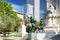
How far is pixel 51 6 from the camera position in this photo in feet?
134

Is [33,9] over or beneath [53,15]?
over

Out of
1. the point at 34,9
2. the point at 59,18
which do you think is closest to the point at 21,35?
the point at 59,18

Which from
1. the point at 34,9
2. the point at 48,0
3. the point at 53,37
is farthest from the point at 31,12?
the point at 53,37

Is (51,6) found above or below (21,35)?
above

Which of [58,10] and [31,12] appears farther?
[31,12]

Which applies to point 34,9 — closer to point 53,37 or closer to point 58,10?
point 58,10

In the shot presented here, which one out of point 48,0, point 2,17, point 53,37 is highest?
point 48,0

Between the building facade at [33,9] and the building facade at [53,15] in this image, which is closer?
the building facade at [53,15]

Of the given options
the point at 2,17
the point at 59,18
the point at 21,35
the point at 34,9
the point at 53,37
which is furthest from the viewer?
the point at 34,9

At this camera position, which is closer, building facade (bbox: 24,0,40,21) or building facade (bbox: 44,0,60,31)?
building facade (bbox: 44,0,60,31)

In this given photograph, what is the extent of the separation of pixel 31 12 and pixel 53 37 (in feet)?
294

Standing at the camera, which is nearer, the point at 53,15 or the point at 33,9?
the point at 53,15

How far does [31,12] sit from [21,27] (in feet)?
284

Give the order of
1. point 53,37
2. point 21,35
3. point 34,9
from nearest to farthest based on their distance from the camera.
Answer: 1. point 53,37
2. point 21,35
3. point 34,9
